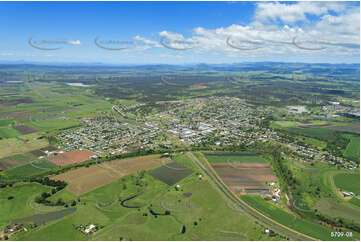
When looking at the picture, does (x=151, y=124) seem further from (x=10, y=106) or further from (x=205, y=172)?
(x=10, y=106)

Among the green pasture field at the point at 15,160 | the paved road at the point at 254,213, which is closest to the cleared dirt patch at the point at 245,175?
the paved road at the point at 254,213

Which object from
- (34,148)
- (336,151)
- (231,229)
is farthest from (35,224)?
(336,151)

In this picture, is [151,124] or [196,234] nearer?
[196,234]

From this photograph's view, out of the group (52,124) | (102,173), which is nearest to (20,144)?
(52,124)

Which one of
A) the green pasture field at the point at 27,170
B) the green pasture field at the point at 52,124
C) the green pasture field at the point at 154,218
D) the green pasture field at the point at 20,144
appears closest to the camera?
the green pasture field at the point at 154,218

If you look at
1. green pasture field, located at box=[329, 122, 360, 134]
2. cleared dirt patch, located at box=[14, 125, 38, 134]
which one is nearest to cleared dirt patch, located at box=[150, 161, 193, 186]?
cleared dirt patch, located at box=[14, 125, 38, 134]

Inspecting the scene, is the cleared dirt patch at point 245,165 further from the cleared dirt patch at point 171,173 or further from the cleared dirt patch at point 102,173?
→ the cleared dirt patch at point 102,173

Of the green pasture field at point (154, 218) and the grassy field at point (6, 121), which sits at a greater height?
the grassy field at point (6, 121)
